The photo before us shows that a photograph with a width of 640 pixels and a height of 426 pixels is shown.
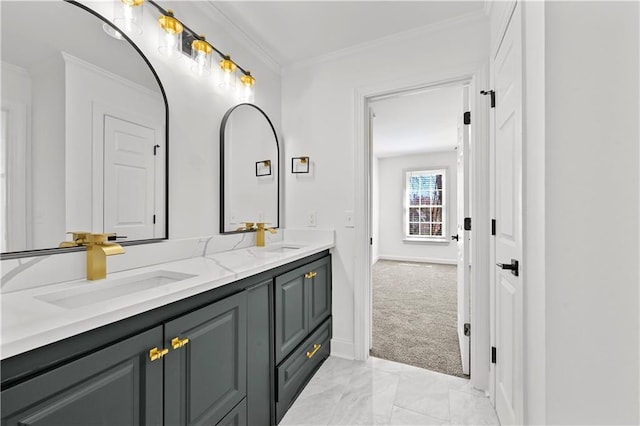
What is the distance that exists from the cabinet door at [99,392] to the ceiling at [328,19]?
6.31 feet

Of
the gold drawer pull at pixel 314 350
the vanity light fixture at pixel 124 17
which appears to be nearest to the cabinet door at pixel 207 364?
the gold drawer pull at pixel 314 350

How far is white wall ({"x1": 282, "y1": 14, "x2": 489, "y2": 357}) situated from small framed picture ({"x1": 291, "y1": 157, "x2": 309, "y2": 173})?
68 mm

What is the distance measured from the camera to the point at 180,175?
161 centimetres

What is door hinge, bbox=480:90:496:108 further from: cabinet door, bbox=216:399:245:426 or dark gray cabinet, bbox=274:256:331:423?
cabinet door, bbox=216:399:245:426

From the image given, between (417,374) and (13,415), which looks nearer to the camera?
(13,415)

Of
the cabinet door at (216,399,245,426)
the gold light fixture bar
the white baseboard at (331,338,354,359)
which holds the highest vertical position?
the gold light fixture bar

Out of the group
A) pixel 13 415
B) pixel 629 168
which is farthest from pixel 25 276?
pixel 629 168

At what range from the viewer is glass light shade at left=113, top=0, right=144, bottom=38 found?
1.30 m

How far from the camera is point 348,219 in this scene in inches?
88.0

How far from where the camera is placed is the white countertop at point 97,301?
2.08 feet

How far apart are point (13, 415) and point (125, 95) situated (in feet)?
4.10

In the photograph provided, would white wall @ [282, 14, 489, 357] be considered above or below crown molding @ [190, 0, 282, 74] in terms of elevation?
below

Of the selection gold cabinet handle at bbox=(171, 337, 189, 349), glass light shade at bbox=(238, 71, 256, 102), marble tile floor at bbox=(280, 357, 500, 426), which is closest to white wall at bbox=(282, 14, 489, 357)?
marble tile floor at bbox=(280, 357, 500, 426)

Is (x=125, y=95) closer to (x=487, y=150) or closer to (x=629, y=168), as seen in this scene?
(x=629, y=168)
